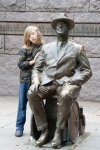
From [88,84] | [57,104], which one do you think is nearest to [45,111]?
[57,104]

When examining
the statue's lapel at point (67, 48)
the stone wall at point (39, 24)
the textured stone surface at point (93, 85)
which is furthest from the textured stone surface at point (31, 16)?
the statue's lapel at point (67, 48)

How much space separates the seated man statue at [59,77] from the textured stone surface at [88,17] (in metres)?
4.39

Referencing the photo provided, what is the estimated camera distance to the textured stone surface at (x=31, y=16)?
35.9 feet

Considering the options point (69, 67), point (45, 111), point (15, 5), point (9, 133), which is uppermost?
point (15, 5)

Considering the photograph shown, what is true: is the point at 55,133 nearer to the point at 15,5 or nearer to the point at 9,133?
the point at 9,133

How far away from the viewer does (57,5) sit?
35.7 ft

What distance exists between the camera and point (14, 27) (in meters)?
11.2

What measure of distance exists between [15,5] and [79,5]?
6.02ft

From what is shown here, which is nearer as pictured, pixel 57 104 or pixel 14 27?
pixel 57 104

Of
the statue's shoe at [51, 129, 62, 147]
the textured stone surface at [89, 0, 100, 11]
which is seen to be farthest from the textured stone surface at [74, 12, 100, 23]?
the statue's shoe at [51, 129, 62, 147]

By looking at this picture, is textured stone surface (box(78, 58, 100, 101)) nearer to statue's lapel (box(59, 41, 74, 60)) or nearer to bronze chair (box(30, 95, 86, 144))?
bronze chair (box(30, 95, 86, 144))

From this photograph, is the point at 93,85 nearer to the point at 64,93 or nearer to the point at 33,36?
the point at 33,36

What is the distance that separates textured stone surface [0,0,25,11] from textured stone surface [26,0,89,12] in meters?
0.18

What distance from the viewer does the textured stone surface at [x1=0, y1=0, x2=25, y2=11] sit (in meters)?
11.1
